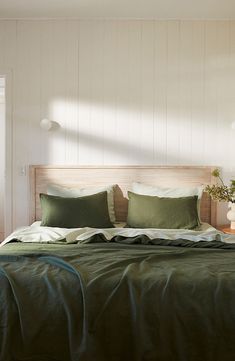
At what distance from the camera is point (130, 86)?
364cm

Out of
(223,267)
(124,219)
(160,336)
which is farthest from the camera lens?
(124,219)

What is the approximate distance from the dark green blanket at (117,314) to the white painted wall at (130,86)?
2045mm

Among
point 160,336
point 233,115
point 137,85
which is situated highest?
point 137,85

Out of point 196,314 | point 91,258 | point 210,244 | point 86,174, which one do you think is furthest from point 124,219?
point 196,314

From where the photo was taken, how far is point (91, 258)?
1977 millimetres

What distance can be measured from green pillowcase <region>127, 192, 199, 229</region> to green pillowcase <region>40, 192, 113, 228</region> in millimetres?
262

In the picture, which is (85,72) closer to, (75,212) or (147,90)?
(147,90)

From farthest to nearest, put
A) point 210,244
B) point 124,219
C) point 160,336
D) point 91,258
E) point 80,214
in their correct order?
point 124,219
point 80,214
point 210,244
point 91,258
point 160,336

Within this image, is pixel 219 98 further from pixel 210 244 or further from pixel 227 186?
pixel 210 244

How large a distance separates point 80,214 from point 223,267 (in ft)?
4.82

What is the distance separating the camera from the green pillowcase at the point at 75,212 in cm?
301

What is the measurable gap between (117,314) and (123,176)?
87.1 inches

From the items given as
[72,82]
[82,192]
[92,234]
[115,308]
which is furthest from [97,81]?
[115,308]

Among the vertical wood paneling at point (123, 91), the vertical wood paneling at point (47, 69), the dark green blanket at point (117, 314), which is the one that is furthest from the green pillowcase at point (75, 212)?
the dark green blanket at point (117, 314)
